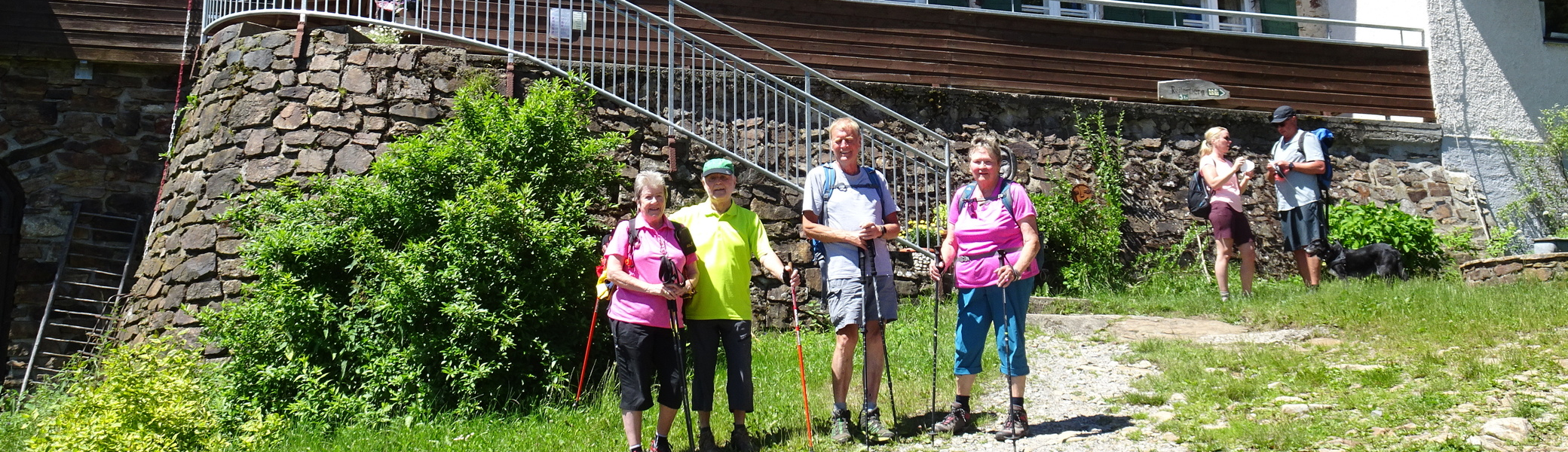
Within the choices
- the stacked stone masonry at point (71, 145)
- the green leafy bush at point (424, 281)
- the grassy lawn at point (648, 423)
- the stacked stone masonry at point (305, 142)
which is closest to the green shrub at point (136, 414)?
the grassy lawn at point (648, 423)

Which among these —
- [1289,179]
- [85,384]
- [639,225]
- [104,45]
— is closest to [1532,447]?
[639,225]

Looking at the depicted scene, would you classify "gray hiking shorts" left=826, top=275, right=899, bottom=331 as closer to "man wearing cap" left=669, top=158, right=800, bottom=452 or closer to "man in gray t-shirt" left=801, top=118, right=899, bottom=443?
"man in gray t-shirt" left=801, top=118, right=899, bottom=443

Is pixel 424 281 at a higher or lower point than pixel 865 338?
Answer: higher

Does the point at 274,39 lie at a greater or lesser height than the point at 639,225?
greater

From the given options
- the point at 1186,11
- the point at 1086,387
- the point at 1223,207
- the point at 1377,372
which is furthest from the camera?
the point at 1186,11

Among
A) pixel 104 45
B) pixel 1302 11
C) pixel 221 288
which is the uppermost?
pixel 1302 11

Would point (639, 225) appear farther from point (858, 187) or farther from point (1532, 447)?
point (1532, 447)

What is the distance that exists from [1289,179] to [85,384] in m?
8.26

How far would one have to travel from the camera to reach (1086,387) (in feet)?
20.1

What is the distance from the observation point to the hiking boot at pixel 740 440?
5203mm

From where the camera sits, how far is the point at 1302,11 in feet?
45.2

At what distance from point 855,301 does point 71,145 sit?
8.83m

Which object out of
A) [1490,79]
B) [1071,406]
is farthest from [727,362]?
[1490,79]

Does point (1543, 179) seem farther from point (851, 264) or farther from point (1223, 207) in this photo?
point (851, 264)
